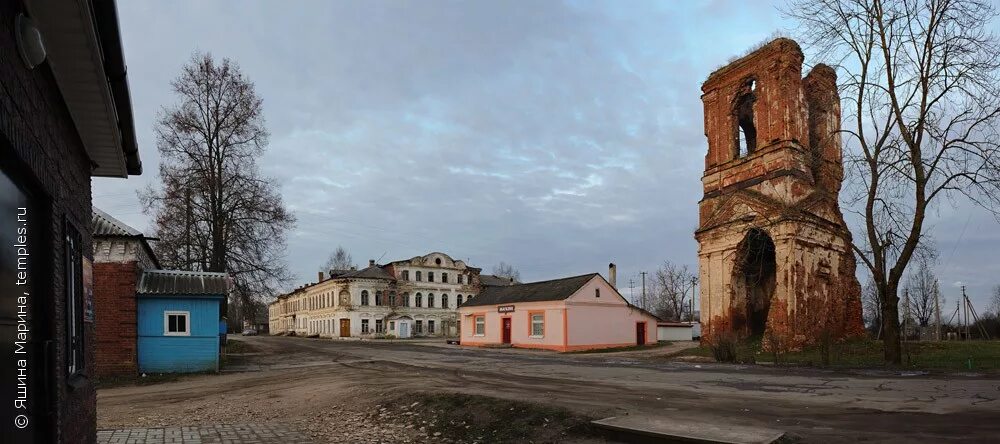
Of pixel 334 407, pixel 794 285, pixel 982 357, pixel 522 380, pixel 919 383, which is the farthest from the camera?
pixel 794 285

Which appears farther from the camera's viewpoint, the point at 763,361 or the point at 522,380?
the point at 763,361

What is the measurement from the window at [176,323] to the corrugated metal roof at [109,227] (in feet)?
10.1

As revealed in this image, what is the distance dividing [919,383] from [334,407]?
13.7 m

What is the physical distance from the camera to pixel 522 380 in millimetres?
17984

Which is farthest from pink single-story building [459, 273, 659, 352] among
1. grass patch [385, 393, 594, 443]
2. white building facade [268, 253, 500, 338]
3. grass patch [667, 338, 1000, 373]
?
→ grass patch [385, 393, 594, 443]

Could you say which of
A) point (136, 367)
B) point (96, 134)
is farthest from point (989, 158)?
point (136, 367)

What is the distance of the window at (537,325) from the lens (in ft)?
136

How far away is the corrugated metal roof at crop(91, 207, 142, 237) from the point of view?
2034 cm

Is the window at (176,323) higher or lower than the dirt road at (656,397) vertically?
higher

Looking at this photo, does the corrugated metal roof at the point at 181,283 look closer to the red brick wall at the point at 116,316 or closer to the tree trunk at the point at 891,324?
the red brick wall at the point at 116,316

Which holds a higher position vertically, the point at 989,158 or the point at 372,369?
the point at 989,158

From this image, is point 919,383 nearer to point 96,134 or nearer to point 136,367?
point 96,134

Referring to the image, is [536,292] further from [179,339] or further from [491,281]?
[491,281]

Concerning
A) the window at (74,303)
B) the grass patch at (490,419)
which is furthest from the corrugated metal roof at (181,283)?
the window at (74,303)
